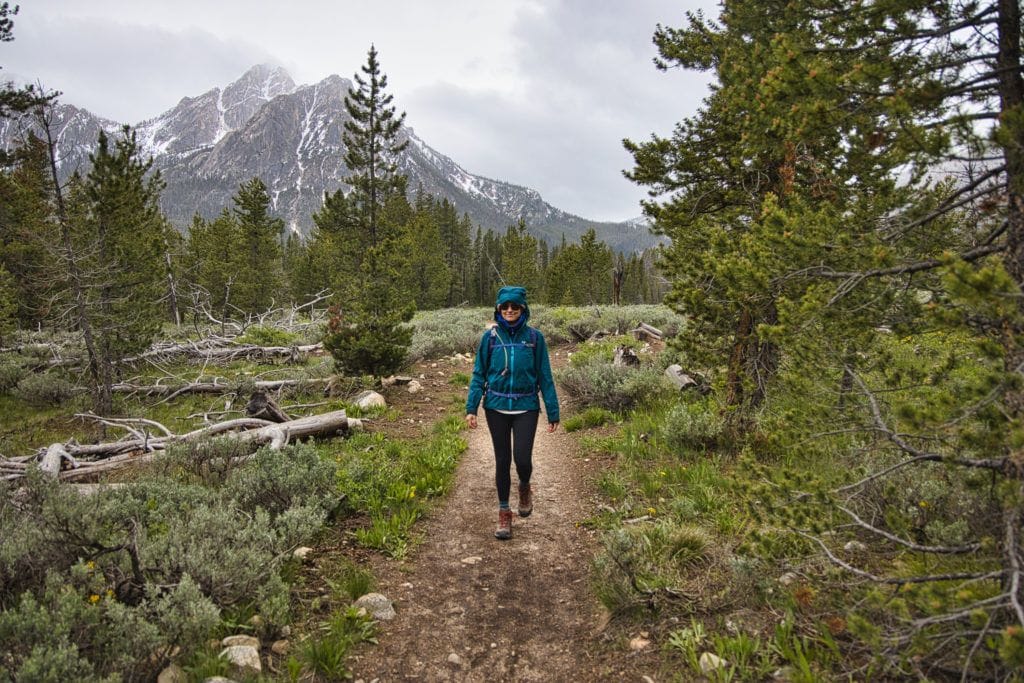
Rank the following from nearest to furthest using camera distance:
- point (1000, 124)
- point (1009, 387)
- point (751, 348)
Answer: point (1009, 387) < point (1000, 124) < point (751, 348)

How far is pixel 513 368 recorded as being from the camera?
5.30m

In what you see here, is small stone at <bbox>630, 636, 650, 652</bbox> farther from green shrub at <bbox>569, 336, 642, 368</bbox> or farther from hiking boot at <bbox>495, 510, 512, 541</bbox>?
green shrub at <bbox>569, 336, 642, 368</bbox>

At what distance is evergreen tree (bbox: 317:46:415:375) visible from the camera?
12797 mm

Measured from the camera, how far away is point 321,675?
3324 mm

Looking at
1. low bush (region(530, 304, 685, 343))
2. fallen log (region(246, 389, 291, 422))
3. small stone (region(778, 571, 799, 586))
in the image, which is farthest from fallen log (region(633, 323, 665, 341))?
small stone (region(778, 571, 799, 586))

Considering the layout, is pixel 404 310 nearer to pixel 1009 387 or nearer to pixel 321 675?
pixel 321 675

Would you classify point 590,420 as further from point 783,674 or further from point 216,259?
point 216,259

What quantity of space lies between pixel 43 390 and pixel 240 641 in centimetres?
1655

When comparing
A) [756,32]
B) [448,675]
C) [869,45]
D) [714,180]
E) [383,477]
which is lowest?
[448,675]

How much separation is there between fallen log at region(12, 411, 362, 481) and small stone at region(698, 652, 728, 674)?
6.17m

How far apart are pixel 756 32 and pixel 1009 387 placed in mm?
4137

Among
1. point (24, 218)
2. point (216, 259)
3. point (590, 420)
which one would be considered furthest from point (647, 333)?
point (216, 259)

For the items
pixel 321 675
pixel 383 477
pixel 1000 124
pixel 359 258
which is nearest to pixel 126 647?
pixel 321 675

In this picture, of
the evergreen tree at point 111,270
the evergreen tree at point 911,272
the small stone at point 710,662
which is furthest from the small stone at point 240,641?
the evergreen tree at point 111,270
